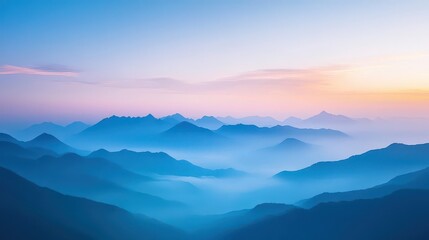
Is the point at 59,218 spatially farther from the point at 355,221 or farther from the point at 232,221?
the point at 355,221

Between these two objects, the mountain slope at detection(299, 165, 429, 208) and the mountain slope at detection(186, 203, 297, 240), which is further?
the mountain slope at detection(299, 165, 429, 208)

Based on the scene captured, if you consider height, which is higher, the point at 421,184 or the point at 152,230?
the point at 421,184

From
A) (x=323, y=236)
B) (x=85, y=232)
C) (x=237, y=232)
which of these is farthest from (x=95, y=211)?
(x=323, y=236)

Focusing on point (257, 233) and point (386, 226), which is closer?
point (386, 226)

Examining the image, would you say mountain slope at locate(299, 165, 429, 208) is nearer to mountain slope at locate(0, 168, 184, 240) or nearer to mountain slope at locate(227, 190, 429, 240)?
mountain slope at locate(227, 190, 429, 240)

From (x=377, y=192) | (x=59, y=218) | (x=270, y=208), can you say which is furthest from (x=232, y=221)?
(x=59, y=218)

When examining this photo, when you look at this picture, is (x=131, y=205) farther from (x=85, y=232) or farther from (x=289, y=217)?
(x=289, y=217)

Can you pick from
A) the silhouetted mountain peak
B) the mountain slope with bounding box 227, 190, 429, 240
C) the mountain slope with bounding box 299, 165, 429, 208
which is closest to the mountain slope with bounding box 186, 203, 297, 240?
the silhouetted mountain peak
